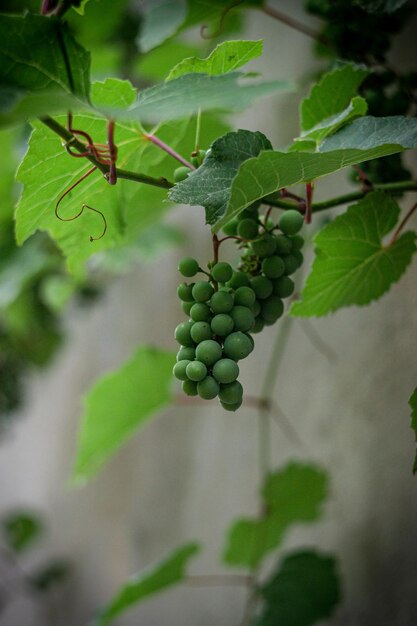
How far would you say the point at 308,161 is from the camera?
1.44ft

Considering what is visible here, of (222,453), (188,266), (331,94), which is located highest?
(331,94)

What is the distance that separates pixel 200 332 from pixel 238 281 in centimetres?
7

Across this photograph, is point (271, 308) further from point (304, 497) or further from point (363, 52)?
point (304, 497)

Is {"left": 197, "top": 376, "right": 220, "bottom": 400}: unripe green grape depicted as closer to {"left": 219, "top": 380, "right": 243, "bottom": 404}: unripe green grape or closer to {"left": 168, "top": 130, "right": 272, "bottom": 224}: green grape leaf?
{"left": 219, "top": 380, "right": 243, "bottom": 404}: unripe green grape

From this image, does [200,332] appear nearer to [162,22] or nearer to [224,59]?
[224,59]

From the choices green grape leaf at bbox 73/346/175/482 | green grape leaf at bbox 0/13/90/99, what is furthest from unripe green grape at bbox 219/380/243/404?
green grape leaf at bbox 73/346/175/482

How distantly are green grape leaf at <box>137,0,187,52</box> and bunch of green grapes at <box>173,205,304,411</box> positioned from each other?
309 millimetres

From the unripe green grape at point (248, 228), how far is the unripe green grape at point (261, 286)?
1.4 inches

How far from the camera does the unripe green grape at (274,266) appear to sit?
51cm

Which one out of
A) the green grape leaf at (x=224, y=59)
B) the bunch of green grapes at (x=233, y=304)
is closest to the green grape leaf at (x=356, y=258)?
the bunch of green grapes at (x=233, y=304)

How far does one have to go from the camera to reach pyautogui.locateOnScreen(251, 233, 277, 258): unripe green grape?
50 centimetres

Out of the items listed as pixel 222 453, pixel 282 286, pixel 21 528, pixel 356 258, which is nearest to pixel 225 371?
pixel 282 286

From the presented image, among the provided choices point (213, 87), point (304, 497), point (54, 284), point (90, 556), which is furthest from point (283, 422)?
point (90, 556)

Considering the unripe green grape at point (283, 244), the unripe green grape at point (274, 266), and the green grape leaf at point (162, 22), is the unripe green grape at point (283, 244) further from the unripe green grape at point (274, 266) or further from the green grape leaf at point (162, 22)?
the green grape leaf at point (162, 22)
